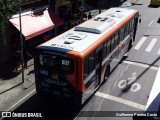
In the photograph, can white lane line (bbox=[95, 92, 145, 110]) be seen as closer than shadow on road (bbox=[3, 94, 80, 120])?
No

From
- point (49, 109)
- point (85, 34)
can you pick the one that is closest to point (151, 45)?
point (85, 34)

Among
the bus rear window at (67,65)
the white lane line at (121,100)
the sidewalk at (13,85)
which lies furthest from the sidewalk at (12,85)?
the white lane line at (121,100)

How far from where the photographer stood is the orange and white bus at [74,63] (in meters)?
12.8

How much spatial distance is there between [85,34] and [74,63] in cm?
302

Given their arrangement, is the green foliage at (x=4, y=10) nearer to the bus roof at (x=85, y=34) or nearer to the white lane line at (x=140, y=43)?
the bus roof at (x=85, y=34)

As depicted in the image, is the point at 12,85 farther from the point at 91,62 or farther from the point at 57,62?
the point at 91,62

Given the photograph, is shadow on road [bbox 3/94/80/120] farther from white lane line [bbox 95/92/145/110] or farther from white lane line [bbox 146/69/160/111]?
white lane line [bbox 146/69/160/111]

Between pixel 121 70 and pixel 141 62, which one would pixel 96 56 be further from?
pixel 141 62

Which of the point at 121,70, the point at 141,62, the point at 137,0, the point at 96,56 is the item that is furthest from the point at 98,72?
the point at 137,0

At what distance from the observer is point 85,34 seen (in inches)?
595

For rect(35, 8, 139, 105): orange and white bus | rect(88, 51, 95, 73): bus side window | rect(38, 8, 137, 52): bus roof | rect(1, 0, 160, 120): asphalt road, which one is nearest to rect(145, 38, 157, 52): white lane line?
rect(1, 0, 160, 120): asphalt road

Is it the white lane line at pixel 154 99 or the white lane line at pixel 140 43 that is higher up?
the white lane line at pixel 140 43

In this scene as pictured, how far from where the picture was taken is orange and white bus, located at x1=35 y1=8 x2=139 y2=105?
12750 millimetres

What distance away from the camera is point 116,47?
1795 cm
